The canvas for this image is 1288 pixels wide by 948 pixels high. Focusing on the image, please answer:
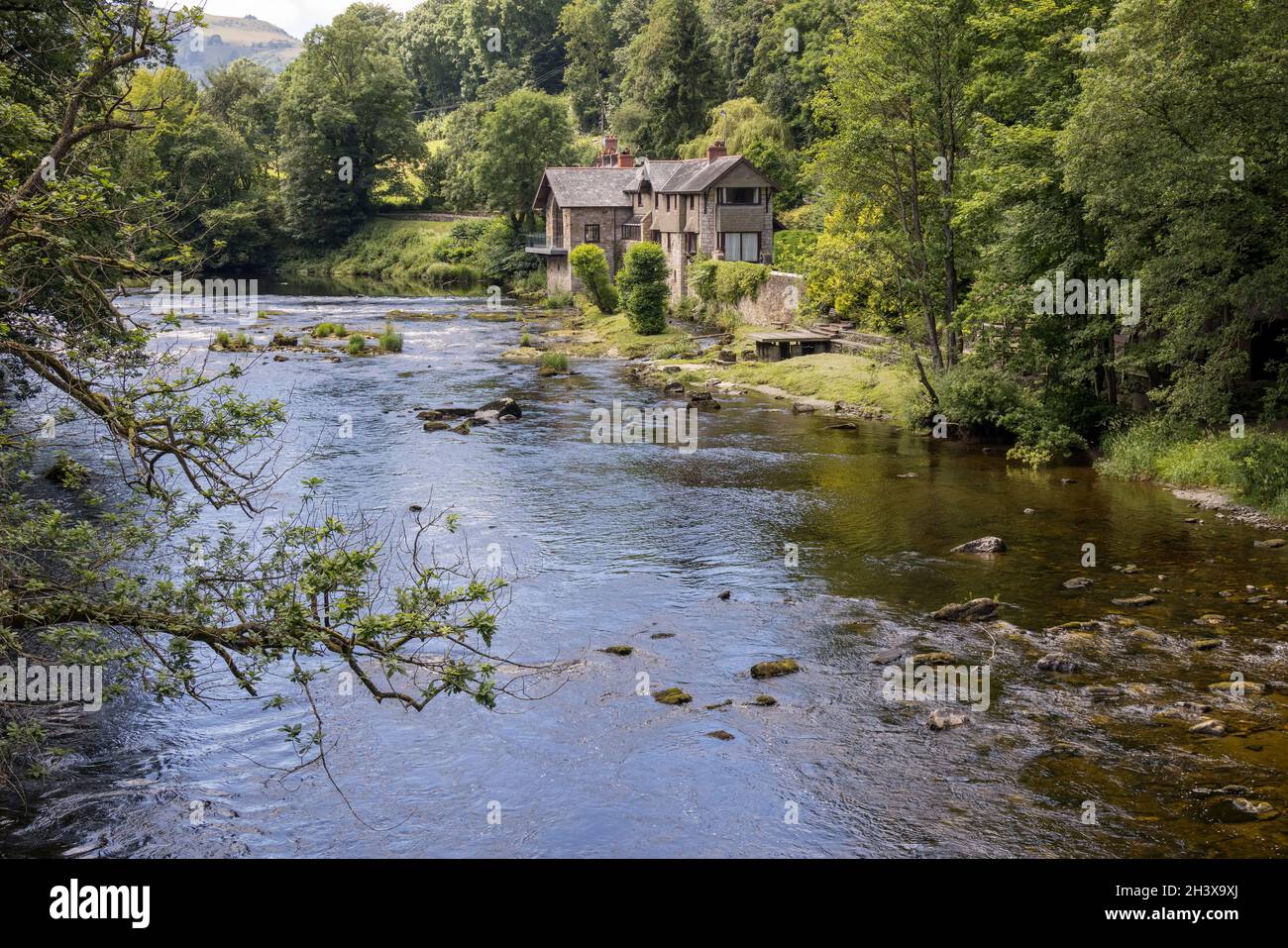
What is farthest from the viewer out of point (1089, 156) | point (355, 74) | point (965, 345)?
point (355, 74)

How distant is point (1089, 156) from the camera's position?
2795 centimetres

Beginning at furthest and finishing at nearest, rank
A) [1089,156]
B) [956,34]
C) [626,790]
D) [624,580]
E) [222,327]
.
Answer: [222,327], [956,34], [1089,156], [624,580], [626,790]

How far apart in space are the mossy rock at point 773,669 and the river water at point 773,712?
0.25 m

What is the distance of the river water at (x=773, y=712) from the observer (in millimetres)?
14305

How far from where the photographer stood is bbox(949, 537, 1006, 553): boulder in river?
25.0 m

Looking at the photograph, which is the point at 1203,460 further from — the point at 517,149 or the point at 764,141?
the point at 517,149

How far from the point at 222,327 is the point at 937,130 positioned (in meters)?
39.9

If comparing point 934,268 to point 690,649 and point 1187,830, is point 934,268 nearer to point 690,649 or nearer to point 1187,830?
point 690,649

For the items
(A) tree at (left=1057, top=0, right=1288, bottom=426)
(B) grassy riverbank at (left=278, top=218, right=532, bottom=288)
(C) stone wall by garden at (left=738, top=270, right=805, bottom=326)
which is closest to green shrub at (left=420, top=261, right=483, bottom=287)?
(B) grassy riverbank at (left=278, top=218, right=532, bottom=288)

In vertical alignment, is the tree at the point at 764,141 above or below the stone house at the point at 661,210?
above

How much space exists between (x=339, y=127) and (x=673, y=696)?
93.3m

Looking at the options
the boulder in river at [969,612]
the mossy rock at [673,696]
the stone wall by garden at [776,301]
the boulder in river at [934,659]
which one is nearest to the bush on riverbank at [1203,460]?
the boulder in river at [969,612]

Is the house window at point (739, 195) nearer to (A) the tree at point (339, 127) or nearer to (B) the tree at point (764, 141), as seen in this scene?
(B) the tree at point (764, 141)

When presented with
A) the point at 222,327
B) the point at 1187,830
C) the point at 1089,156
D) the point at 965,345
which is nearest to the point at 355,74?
the point at 222,327
